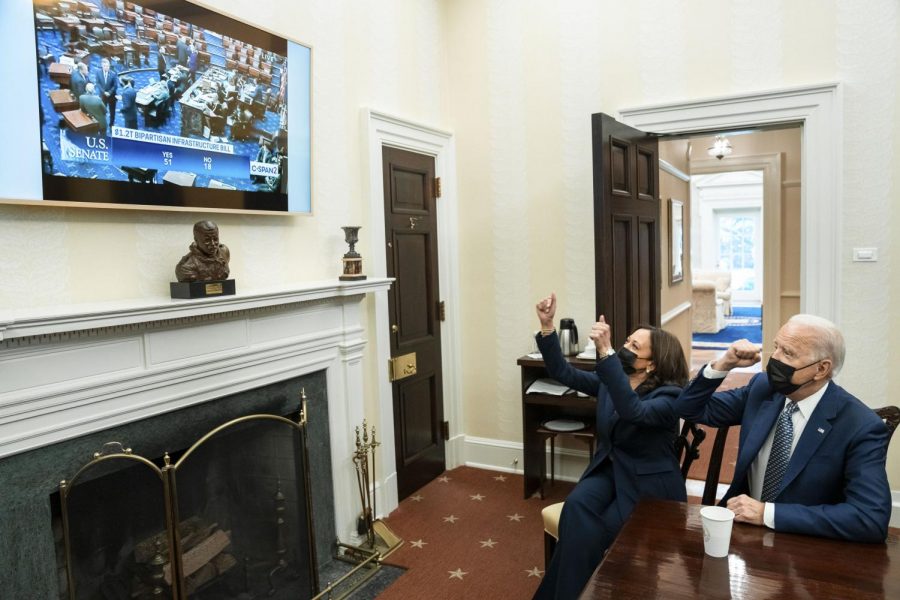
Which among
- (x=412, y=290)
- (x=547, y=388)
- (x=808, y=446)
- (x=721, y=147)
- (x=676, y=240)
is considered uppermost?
(x=721, y=147)

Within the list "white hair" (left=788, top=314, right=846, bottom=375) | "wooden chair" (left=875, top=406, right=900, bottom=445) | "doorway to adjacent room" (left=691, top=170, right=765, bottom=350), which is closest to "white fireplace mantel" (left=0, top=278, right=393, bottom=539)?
"white hair" (left=788, top=314, right=846, bottom=375)

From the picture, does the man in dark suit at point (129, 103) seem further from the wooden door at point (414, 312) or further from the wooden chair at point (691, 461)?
the wooden chair at point (691, 461)

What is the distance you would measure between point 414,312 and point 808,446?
8.23 feet

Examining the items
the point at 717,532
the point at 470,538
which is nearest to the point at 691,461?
the point at 717,532

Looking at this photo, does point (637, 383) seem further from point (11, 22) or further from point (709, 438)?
point (709, 438)

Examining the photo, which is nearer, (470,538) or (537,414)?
(470,538)

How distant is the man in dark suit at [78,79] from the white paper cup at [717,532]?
2.12m

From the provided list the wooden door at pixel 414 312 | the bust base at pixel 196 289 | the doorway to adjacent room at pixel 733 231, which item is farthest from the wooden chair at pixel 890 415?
the doorway to adjacent room at pixel 733 231

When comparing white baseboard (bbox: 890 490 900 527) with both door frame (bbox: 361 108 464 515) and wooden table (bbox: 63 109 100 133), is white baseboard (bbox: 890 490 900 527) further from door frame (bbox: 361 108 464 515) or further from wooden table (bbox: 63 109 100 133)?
wooden table (bbox: 63 109 100 133)

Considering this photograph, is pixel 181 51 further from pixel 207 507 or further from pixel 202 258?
pixel 207 507

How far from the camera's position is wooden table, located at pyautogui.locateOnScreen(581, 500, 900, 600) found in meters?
1.37

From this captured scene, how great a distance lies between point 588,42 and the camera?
3.82 metres

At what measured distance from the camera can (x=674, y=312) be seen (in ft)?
20.5

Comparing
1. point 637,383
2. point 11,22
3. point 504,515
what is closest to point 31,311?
point 11,22
